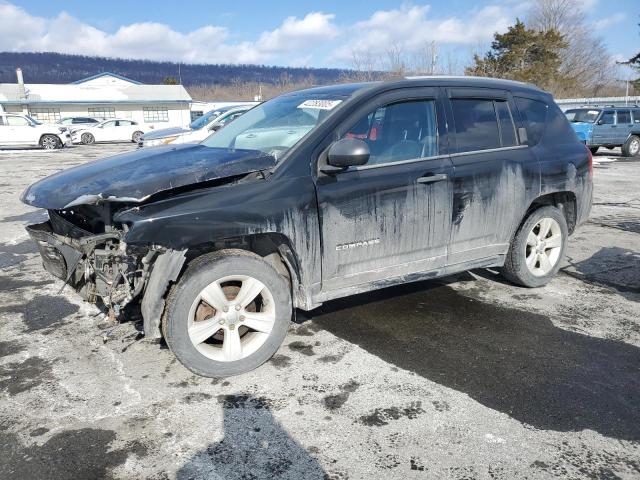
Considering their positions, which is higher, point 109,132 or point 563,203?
point 109,132

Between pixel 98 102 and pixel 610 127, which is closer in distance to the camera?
pixel 610 127

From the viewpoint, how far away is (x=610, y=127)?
1898cm

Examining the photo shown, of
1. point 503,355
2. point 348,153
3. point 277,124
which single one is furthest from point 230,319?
point 503,355

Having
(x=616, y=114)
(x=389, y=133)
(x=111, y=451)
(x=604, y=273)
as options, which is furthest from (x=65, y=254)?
(x=616, y=114)

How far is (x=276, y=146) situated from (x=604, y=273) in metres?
3.91

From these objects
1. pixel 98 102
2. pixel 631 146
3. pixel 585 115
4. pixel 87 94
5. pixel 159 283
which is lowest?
pixel 159 283

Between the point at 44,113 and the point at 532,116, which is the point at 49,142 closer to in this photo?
the point at 44,113

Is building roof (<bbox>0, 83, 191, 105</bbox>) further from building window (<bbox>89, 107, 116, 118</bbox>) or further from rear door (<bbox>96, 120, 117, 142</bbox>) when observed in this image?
rear door (<bbox>96, 120, 117, 142</bbox>)

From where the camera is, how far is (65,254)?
3318 mm

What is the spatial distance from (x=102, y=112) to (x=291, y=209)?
4769 cm

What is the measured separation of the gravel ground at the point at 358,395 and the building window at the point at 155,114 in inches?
1807

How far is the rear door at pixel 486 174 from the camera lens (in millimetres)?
3980

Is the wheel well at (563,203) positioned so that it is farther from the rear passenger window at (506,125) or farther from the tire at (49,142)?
the tire at (49,142)

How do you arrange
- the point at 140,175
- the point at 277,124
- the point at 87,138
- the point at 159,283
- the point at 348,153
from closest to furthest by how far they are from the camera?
the point at 159,283 < the point at 140,175 < the point at 348,153 < the point at 277,124 < the point at 87,138
